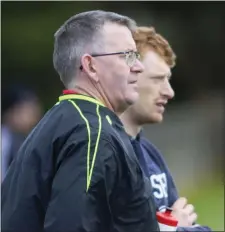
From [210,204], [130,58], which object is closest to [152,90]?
[130,58]

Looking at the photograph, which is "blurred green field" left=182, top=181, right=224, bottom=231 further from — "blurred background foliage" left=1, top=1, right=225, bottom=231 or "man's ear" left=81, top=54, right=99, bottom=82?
"man's ear" left=81, top=54, right=99, bottom=82

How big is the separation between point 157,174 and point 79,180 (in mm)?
1359

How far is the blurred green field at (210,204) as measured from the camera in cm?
1002

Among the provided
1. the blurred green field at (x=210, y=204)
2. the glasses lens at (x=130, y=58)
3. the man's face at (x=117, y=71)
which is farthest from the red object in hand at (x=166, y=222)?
the blurred green field at (x=210, y=204)

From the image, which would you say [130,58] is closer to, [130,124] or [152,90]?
[130,124]

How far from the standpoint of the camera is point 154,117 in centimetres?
471

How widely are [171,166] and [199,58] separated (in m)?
8.68

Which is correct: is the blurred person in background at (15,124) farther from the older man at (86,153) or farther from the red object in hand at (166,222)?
the older man at (86,153)

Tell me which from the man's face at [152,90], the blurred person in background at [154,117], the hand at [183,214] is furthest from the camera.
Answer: the man's face at [152,90]

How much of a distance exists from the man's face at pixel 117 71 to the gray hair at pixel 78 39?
37mm

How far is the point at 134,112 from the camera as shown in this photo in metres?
4.63

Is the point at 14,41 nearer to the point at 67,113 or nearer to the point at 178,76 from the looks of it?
the point at 178,76

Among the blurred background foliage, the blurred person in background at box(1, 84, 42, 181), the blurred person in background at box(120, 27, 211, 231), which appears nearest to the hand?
the blurred person in background at box(120, 27, 211, 231)

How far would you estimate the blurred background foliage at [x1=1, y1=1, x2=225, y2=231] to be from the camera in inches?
692
